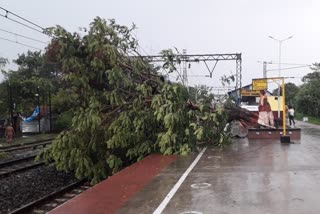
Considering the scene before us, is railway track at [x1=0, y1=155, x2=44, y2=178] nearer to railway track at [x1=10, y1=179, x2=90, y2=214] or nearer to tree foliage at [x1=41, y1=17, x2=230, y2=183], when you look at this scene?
tree foliage at [x1=41, y1=17, x2=230, y2=183]

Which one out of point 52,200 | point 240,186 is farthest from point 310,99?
point 240,186

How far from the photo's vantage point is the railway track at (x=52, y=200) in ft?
39.2

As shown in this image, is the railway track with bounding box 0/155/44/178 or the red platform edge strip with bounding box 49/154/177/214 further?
the railway track with bounding box 0/155/44/178

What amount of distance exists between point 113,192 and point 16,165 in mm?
12487

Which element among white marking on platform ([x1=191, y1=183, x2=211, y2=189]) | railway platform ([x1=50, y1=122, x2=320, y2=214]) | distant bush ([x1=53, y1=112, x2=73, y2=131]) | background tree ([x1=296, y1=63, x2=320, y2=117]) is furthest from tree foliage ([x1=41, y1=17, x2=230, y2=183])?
background tree ([x1=296, y1=63, x2=320, y2=117])

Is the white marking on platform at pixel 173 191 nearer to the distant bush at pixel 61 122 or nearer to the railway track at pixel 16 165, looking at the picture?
the railway track at pixel 16 165

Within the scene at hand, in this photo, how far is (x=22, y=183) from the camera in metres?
16.1

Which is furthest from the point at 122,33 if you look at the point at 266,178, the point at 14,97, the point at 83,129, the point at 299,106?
the point at 299,106

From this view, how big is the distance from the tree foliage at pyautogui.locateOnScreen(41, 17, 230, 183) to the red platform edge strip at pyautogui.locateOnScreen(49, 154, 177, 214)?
2.43 m

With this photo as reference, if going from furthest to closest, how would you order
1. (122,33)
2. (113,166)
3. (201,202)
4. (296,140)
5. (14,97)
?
(14,97) → (296,140) → (122,33) → (113,166) → (201,202)

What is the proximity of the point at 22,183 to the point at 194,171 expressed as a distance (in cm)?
683

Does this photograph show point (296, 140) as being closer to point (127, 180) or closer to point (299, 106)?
point (127, 180)

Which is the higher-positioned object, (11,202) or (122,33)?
(122,33)

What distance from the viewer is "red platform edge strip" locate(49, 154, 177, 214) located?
850 centimetres
